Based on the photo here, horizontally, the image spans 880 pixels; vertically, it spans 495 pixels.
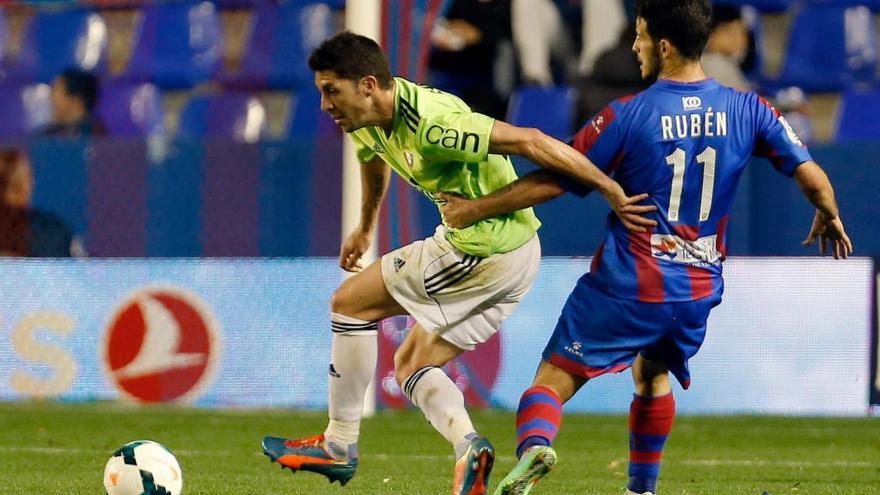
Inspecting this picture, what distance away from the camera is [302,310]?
973 cm

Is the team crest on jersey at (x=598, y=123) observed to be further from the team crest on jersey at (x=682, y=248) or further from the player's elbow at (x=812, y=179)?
the player's elbow at (x=812, y=179)

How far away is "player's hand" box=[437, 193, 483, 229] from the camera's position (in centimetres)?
484

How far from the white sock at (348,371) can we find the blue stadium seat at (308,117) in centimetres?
558

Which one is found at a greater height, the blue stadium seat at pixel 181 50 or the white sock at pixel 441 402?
the white sock at pixel 441 402

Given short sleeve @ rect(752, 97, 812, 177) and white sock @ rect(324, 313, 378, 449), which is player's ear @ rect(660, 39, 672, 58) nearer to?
short sleeve @ rect(752, 97, 812, 177)

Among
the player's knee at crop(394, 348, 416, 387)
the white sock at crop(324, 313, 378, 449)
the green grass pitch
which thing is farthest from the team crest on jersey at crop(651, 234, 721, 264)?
the green grass pitch

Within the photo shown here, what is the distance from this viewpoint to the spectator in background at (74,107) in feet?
36.7

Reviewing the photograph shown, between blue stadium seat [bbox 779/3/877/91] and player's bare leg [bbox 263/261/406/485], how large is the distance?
20.4 feet

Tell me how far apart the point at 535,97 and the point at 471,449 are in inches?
240

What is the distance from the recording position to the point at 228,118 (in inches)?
464

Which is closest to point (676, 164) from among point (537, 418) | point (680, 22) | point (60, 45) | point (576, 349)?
point (680, 22)

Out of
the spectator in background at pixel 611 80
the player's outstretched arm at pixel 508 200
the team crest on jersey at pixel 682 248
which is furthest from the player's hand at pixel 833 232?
the spectator in background at pixel 611 80

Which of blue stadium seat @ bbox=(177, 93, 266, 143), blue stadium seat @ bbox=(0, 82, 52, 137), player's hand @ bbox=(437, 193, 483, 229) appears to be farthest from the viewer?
blue stadium seat @ bbox=(0, 82, 52, 137)

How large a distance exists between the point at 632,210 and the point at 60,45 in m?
8.82
